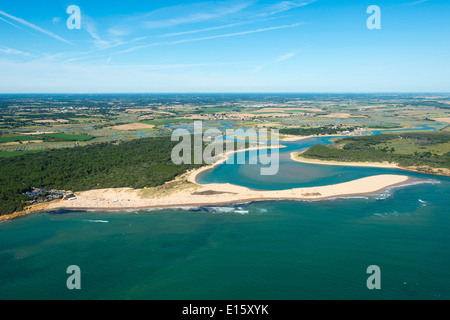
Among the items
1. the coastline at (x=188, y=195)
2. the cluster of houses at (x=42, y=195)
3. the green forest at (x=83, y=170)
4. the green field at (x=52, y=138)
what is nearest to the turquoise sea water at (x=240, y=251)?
the coastline at (x=188, y=195)

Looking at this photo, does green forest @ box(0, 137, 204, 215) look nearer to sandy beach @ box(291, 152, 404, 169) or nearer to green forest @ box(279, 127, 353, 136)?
sandy beach @ box(291, 152, 404, 169)

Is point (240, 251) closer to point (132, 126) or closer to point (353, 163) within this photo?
point (353, 163)

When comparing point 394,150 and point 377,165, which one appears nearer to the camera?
point 377,165

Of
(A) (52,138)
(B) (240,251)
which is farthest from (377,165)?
(A) (52,138)

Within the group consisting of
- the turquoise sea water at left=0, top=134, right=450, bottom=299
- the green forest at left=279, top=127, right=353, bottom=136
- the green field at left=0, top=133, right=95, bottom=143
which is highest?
the green forest at left=279, top=127, right=353, bottom=136

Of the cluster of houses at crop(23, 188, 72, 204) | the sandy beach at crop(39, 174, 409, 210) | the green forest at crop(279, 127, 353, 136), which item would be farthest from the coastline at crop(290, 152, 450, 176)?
the cluster of houses at crop(23, 188, 72, 204)

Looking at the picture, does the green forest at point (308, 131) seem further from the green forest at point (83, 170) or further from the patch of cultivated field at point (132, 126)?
the patch of cultivated field at point (132, 126)
